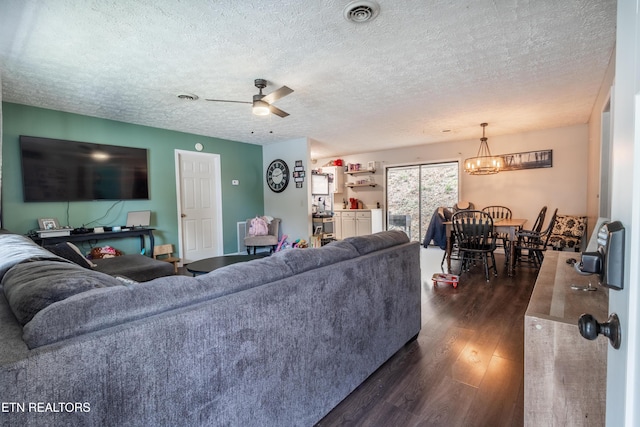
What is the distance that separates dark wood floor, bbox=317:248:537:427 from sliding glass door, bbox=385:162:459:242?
3.81 m

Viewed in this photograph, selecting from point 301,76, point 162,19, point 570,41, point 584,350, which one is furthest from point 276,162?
point 584,350

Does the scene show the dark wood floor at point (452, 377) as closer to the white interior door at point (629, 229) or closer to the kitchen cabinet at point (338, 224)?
the white interior door at point (629, 229)

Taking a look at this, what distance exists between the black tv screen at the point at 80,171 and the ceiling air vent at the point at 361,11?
3890 mm

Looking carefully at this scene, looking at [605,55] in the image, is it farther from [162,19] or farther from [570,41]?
[162,19]

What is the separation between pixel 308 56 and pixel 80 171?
3.52 meters

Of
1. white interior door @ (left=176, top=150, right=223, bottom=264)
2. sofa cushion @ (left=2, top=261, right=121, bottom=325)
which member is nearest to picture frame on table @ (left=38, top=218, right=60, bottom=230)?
white interior door @ (left=176, top=150, right=223, bottom=264)

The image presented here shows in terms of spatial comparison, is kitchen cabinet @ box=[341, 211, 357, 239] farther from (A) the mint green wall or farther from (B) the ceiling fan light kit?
(B) the ceiling fan light kit

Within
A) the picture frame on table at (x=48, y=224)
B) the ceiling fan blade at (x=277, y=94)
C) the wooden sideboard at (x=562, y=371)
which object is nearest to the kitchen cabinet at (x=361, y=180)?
the ceiling fan blade at (x=277, y=94)

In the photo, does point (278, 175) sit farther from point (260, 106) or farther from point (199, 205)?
point (260, 106)

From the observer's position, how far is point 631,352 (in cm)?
47

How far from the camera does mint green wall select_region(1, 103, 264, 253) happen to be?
136 inches

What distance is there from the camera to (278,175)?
6.04m

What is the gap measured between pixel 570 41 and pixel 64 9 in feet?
11.9

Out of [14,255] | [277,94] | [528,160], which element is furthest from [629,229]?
[528,160]
